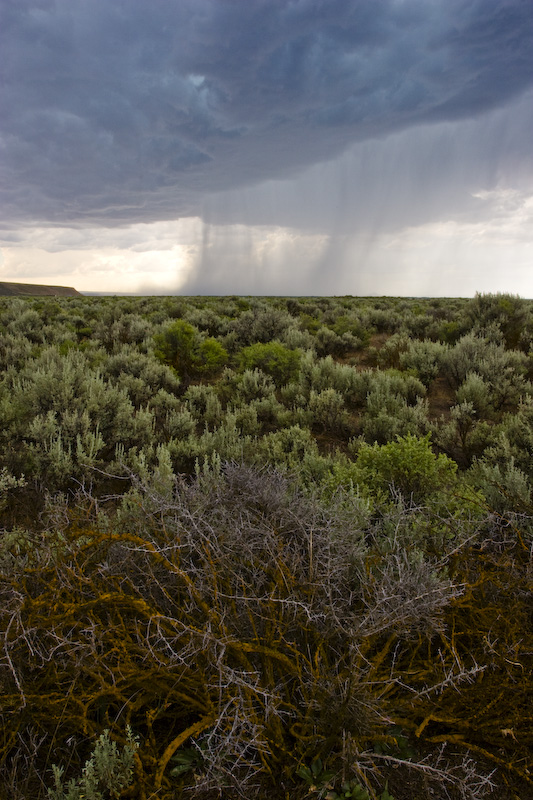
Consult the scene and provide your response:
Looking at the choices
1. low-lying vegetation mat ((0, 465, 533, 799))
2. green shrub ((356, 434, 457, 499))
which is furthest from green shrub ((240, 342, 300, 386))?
low-lying vegetation mat ((0, 465, 533, 799))

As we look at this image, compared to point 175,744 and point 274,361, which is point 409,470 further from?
point 274,361

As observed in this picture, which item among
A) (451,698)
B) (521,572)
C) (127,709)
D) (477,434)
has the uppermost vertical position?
(477,434)

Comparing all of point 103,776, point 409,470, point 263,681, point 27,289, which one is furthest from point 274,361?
point 27,289

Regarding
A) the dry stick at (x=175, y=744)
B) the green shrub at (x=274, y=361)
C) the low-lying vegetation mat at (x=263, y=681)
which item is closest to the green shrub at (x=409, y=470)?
the low-lying vegetation mat at (x=263, y=681)

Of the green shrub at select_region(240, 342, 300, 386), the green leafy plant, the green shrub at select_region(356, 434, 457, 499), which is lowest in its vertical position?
the green leafy plant

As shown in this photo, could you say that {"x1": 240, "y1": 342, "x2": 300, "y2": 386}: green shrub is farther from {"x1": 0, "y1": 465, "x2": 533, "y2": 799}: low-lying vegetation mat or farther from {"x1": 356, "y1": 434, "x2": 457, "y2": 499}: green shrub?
{"x1": 0, "y1": 465, "x2": 533, "y2": 799}: low-lying vegetation mat

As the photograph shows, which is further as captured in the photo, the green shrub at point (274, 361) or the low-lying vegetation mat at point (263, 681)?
the green shrub at point (274, 361)

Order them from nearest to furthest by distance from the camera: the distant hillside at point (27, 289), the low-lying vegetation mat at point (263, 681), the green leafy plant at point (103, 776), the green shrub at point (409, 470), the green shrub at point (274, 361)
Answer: the green leafy plant at point (103, 776) → the low-lying vegetation mat at point (263, 681) → the green shrub at point (409, 470) → the green shrub at point (274, 361) → the distant hillside at point (27, 289)

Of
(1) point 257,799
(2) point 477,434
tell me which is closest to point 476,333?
(2) point 477,434

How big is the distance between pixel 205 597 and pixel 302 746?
80 centimetres

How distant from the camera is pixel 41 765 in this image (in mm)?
1818

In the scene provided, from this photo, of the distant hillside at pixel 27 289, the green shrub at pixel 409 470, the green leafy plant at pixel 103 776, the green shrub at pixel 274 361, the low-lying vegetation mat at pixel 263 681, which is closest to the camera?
the green leafy plant at pixel 103 776

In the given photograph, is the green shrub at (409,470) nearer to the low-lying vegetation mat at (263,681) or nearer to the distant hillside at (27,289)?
the low-lying vegetation mat at (263,681)

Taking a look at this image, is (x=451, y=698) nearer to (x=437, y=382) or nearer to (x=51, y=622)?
(x=51, y=622)
